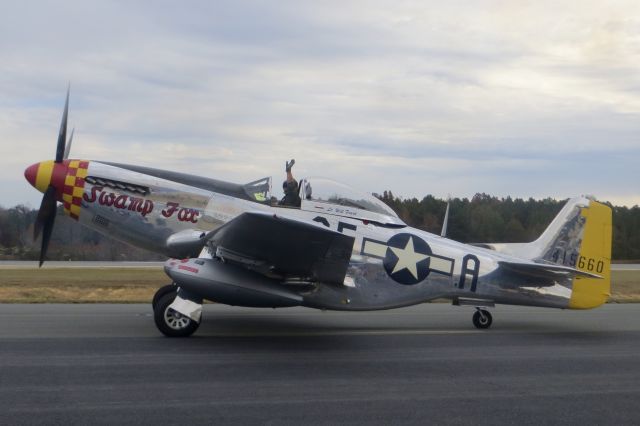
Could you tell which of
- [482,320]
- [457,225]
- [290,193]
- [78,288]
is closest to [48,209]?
[290,193]

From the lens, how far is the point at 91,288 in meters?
17.7

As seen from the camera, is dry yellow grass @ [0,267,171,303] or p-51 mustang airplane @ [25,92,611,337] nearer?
p-51 mustang airplane @ [25,92,611,337]

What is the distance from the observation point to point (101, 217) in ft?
33.9

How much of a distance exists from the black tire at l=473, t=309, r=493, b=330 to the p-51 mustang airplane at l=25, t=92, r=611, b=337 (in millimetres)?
16

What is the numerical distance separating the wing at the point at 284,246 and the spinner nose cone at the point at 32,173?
3.19 m

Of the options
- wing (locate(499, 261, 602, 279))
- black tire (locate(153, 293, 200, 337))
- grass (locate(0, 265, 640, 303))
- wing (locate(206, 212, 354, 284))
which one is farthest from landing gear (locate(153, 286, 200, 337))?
grass (locate(0, 265, 640, 303))

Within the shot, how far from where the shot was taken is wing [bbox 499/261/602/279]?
10.6 meters

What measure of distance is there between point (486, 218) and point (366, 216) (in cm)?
2196

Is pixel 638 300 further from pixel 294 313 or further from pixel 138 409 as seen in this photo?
pixel 138 409

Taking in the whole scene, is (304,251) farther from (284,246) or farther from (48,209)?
(48,209)

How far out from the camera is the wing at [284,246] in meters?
8.31

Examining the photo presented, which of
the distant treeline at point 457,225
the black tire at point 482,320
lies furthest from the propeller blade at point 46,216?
the distant treeline at point 457,225

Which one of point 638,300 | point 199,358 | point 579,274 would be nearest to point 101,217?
point 199,358

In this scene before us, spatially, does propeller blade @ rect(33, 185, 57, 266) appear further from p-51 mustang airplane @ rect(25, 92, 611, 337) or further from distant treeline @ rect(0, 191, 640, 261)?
distant treeline @ rect(0, 191, 640, 261)
